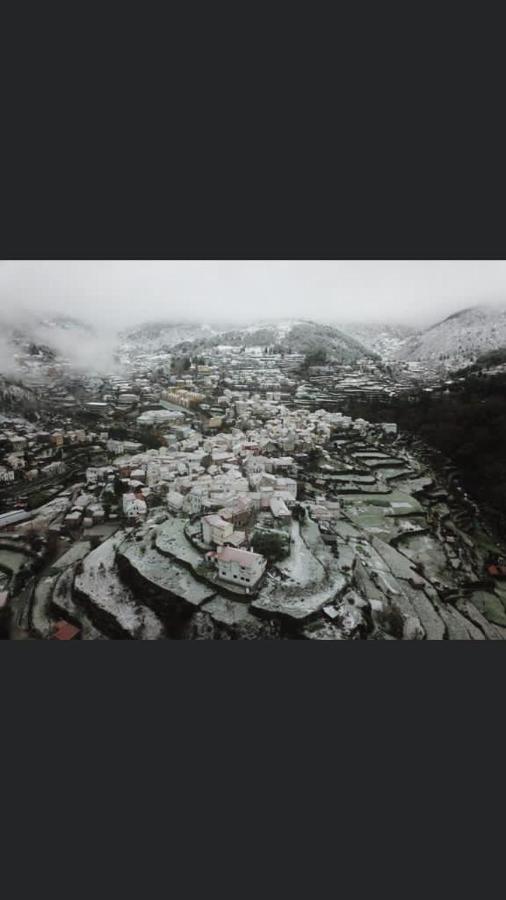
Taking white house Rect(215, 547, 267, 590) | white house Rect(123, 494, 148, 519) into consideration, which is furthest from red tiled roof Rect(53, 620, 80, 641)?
white house Rect(215, 547, 267, 590)

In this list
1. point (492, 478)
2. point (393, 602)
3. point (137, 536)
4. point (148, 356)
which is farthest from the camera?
point (148, 356)

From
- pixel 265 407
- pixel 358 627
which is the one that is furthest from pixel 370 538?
pixel 265 407

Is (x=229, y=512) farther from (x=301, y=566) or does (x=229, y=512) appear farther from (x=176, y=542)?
(x=301, y=566)

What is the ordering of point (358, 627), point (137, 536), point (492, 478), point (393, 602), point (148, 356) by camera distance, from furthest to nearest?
1. point (148, 356)
2. point (492, 478)
3. point (137, 536)
4. point (393, 602)
5. point (358, 627)

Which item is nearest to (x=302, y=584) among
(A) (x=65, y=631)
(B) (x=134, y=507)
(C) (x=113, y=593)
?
(C) (x=113, y=593)

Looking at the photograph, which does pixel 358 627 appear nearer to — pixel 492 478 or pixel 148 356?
Result: pixel 492 478

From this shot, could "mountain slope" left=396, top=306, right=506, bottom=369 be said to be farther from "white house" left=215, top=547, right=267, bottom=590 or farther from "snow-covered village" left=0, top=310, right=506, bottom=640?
"white house" left=215, top=547, right=267, bottom=590

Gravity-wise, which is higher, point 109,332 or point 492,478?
point 109,332
